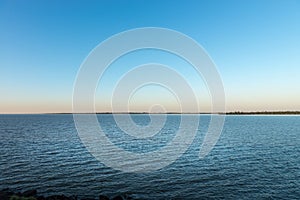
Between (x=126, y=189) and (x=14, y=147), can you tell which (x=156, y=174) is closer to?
(x=126, y=189)

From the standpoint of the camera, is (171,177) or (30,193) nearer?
(30,193)

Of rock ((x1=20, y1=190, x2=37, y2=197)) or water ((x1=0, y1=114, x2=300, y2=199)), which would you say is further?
water ((x1=0, y1=114, x2=300, y2=199))

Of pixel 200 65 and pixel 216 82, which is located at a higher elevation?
pixel 200 65

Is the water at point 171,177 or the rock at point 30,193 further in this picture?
the water at point 171,177

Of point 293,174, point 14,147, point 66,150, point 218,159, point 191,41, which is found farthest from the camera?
point 14,147

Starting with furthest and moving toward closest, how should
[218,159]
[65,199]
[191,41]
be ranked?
[218,159] → [65,199] → [191,41]

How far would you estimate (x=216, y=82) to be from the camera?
13891 millimetres

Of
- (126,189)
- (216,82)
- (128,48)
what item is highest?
(128,48)

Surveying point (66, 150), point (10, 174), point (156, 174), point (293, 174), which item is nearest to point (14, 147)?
point (66, 150)

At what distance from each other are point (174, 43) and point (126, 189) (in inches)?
765

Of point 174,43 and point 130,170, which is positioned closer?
point 174,43

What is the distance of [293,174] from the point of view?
34.8 meters

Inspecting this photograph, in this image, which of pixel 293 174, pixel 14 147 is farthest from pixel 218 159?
pixel 14 147

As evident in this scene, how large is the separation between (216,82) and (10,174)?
106ft
